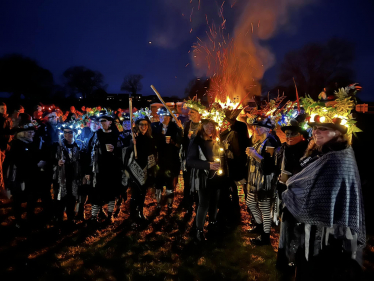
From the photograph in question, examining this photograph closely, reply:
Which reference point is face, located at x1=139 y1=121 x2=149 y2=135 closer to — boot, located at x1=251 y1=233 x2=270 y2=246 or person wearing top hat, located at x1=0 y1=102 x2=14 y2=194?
boot, located at x1=251 y1=233 x2=270 y2=246

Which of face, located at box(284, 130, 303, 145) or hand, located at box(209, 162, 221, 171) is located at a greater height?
face, located at box(284, 130, 303, 145)

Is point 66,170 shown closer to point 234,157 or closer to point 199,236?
point 199,236

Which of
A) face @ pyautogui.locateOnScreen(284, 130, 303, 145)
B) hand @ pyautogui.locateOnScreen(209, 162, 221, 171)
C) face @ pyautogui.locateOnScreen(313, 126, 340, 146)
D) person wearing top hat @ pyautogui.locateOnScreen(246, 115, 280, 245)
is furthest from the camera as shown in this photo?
person wearing top hat @ pyautogui.locateOnScreen(246, 115, 280, 245)

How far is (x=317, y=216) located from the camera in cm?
258

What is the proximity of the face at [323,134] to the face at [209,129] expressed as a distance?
6.10ft

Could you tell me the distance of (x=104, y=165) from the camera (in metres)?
4.90

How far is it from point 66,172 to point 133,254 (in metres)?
2.13

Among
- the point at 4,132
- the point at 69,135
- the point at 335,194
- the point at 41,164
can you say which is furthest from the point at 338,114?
the point at 4,132

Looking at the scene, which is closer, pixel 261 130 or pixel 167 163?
pixel 261 130

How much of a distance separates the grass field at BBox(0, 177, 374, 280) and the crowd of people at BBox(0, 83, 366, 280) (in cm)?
26

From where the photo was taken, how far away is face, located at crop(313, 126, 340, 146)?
8.98ft

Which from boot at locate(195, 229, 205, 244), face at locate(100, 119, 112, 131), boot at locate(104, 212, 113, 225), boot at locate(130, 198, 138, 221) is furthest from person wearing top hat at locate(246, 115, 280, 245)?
boot at locate(104, 212, 113, 225)

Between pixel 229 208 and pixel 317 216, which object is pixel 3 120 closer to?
pixel 229 208

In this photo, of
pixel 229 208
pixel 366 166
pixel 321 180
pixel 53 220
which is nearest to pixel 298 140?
pixel 321 180
